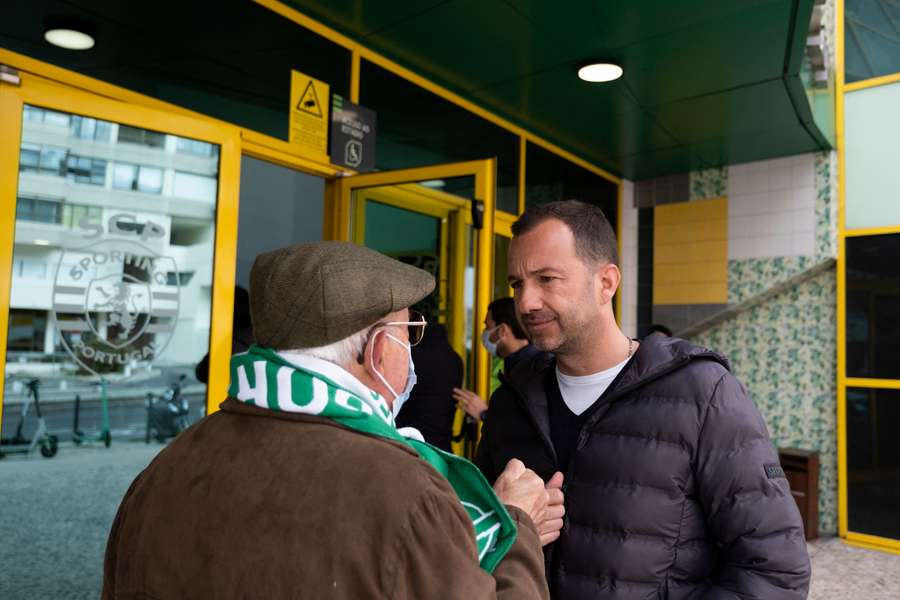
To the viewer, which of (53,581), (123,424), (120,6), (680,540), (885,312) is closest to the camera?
(680,540)

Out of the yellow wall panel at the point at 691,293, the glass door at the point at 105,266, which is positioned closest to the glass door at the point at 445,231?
the glass door at the point at 105,266

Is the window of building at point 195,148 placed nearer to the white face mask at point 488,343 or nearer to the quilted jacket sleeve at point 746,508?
the white face mask at point 488,343

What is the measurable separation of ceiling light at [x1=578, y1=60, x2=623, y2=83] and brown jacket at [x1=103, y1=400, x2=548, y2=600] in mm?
3203

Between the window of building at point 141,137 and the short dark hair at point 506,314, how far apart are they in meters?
1.50

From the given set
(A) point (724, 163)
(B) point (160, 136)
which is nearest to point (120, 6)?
(B) point (160, 136)

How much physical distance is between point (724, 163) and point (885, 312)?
1.63 m

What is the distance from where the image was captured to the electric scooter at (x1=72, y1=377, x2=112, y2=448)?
2.48m

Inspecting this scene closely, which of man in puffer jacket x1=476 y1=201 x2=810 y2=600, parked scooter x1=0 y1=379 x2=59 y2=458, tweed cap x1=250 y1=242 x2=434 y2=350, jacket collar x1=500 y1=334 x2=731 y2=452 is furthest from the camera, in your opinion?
parked scooter x1=0 y1=379 x2=59 y2=458

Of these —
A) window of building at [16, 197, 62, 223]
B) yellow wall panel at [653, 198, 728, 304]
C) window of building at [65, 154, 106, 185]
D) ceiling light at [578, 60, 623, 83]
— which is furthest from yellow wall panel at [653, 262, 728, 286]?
window of building at [16, 197, 62, 223]

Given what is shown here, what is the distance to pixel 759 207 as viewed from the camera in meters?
5.27

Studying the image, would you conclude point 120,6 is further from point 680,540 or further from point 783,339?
point 783,339

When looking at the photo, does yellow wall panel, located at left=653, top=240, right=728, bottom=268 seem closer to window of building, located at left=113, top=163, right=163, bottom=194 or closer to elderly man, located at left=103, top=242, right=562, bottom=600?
window of building, located at left=113, top=163, right=163, bottom=194

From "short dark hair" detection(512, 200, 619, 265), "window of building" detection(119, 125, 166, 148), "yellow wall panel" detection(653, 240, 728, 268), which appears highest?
"yellow wall panel" detection(653, 240, 728, 268)

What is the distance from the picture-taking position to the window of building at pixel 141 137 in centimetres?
236
